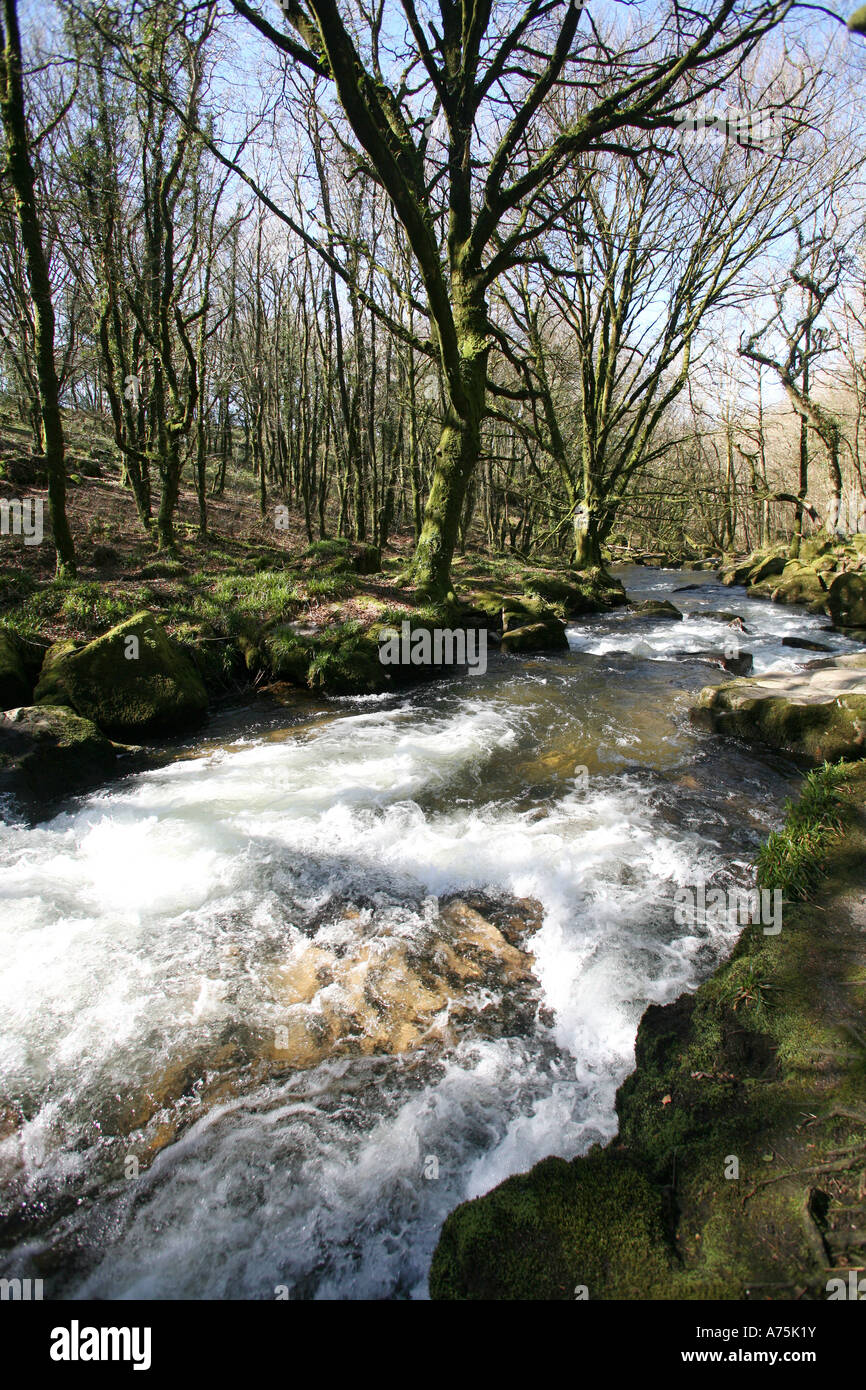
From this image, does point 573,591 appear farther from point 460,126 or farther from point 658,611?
point 460,126

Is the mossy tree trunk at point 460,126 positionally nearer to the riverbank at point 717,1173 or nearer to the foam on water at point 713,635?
the foam on water at point 713,635

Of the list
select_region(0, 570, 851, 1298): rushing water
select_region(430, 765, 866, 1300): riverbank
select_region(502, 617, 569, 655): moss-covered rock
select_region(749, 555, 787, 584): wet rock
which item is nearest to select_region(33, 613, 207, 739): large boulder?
select_region(0, 570, 851, 1298): rushing water

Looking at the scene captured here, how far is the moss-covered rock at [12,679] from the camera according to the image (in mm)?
6793

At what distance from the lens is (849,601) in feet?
44.5

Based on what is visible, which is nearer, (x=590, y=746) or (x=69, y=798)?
(x=69, y=798)

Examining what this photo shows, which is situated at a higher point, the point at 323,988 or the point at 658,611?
the point at 658,611

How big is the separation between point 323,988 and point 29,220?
995cm

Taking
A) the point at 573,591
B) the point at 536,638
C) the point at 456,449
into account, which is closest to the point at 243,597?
the point at 456,449

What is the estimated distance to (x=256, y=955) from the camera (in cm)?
344

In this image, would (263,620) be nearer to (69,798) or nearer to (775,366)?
(69,798)

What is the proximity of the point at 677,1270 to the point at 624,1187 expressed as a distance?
0.92 ft

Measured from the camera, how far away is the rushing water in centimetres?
219
